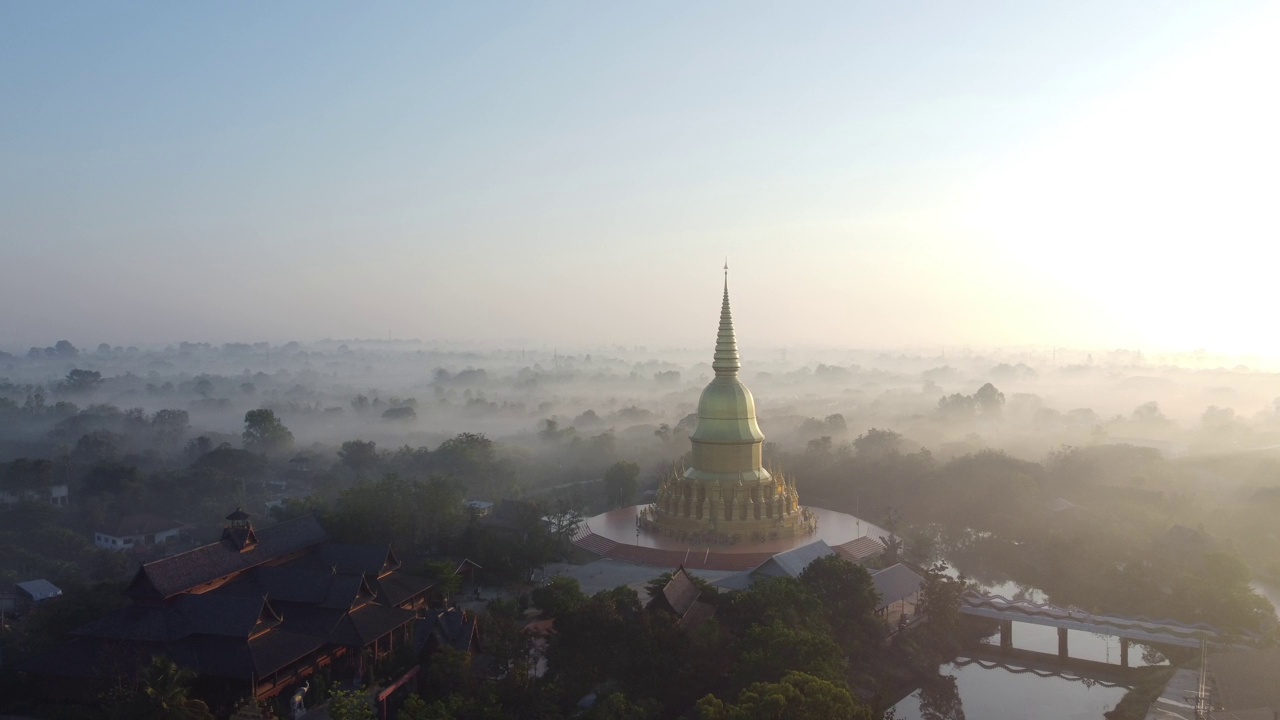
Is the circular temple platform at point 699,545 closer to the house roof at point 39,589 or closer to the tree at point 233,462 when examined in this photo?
the house roof at point 39,589

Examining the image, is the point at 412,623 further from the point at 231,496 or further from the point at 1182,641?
the point at 231,496

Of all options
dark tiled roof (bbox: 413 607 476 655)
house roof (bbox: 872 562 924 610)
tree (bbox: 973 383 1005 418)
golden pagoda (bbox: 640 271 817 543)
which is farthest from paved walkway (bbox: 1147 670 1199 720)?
tree (bbox: 973 383 1005 418)

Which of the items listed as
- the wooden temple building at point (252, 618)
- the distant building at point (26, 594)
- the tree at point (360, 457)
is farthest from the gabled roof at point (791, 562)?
the tree at point (360, 457)

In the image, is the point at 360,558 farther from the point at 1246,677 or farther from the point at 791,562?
the point at 1246,677

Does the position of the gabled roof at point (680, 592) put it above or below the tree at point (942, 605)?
above

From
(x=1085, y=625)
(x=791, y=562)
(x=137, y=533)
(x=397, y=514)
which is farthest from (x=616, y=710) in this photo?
(x=137, y=533)

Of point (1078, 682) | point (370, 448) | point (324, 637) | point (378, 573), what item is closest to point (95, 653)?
point (324, 637)

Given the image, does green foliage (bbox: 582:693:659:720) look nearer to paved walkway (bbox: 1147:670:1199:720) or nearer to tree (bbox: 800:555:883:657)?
tree (bbox: 800:555:883:657)
